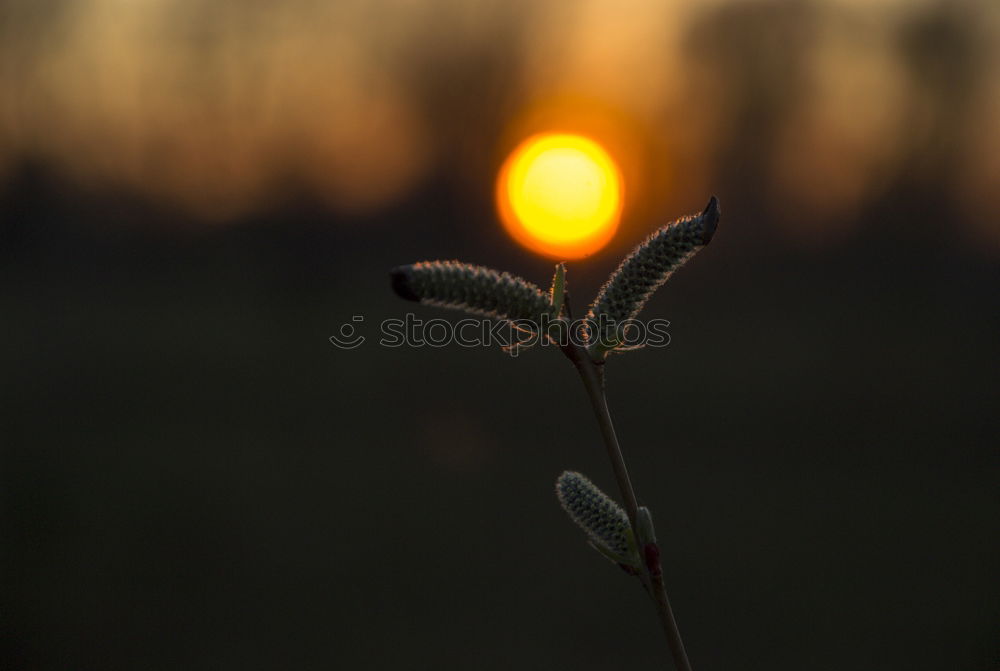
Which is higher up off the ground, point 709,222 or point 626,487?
point 709,222

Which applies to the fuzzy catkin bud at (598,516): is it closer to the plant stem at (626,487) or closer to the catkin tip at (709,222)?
the plant stem at (626,487)

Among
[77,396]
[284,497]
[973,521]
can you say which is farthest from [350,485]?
[973,521]

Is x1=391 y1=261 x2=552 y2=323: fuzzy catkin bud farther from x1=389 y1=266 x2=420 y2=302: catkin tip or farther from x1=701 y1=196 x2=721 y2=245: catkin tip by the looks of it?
x1=701 y1=196 x2=721 y2=245: catkin tip

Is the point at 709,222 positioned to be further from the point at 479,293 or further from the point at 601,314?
the point at 479,293

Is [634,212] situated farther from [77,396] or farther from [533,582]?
[77,396]

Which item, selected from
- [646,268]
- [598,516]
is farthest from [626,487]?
[646,268]
